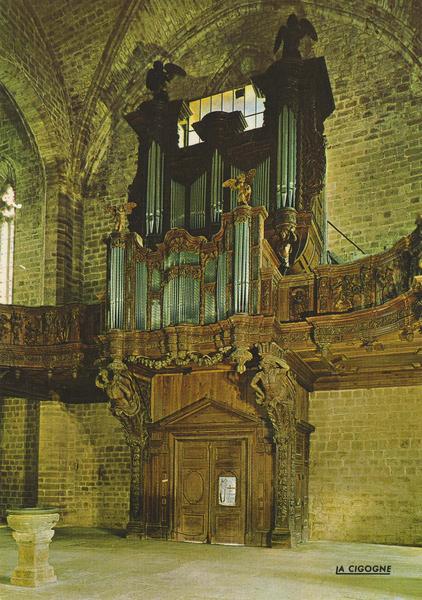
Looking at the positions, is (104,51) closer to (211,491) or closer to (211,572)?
(211,491)

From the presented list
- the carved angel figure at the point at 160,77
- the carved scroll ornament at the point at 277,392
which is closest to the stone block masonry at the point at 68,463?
the carved scroll ornament at the point at 277,392

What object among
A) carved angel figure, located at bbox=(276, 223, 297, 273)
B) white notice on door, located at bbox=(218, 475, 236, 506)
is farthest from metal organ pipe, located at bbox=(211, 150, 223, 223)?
white notice on door, located at bbox=(218, 475, 236, 506)

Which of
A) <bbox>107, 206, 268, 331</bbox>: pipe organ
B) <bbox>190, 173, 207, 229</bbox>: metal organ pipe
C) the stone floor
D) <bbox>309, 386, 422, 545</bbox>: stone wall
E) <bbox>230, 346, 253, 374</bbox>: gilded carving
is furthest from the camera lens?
<bbox>190, 173, 207, 229</bbox>: metal organ pipe

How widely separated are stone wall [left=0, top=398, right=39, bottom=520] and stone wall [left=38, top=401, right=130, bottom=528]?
44 cm

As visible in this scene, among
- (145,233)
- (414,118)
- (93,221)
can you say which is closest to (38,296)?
(93,221)

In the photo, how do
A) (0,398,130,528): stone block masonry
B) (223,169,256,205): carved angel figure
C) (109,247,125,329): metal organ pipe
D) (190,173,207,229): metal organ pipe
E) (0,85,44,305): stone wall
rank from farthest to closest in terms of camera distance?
(0,85,44,305): stone wall, (0,398,130,528): stone block masonry, (190,173,207,229): metal organ pipe, (109,247,125,329): metal organ pipe, (223,169,256,205): carved angel figure

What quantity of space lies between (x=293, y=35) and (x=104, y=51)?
5345 mm

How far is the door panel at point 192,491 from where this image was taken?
12.8 meters

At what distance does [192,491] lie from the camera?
42.7 ft

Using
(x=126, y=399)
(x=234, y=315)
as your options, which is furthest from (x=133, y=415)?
(x=234, y=315)

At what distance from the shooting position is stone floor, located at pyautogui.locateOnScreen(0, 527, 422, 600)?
26.2ft

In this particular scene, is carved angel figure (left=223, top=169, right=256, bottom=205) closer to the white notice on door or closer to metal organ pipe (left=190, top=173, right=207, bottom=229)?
metal organ pipe (left=190, top=173, right=207, bottom=229)

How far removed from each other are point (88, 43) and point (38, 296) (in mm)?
6438

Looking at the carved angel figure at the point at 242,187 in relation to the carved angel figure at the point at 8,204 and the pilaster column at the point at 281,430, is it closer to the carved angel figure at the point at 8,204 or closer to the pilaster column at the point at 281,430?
the pilaster column at the point at 281,430
